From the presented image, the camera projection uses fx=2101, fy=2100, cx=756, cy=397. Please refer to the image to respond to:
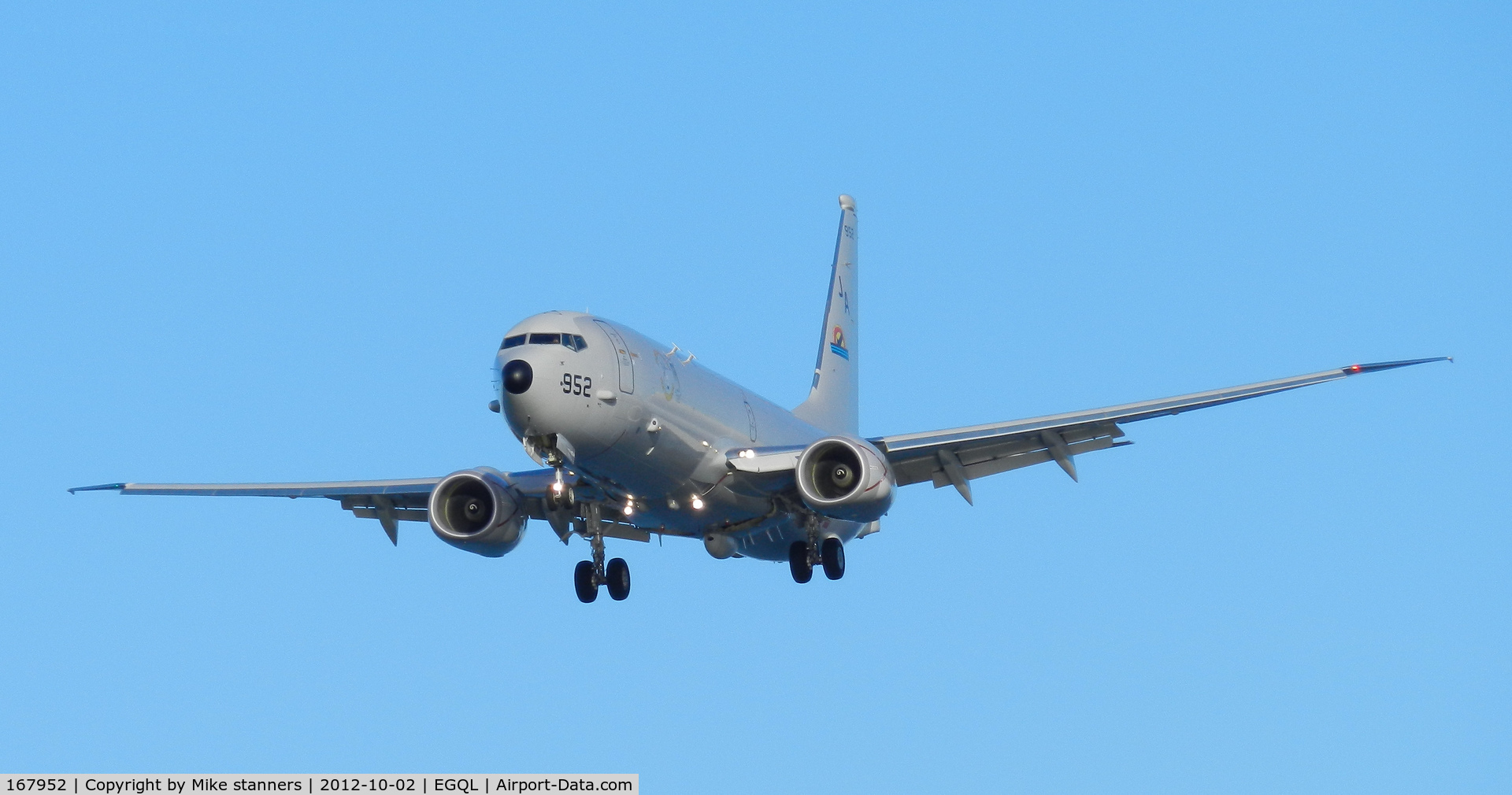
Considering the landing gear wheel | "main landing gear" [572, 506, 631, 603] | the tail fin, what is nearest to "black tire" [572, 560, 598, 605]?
"main landing gear" [572, 506, 631, 603]

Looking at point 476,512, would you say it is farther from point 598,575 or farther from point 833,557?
point 833,557

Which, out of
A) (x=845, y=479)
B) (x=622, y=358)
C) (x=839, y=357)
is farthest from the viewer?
(x=839, y=357)

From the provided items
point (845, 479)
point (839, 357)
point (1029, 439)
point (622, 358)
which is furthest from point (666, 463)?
point (839, 357)

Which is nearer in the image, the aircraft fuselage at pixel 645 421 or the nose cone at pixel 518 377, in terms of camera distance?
the nose cone at pixel 518 377

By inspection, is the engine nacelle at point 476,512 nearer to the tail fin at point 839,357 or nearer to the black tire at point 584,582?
the black tire at point 584,582

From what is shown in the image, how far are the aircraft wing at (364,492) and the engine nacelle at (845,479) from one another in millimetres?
5722

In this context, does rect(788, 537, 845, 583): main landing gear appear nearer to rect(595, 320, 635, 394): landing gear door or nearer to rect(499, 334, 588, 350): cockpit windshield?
rect(595, 320, 635, 394): landing gear door

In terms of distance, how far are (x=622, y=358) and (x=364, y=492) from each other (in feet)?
29.8

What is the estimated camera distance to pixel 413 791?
34.0 meters

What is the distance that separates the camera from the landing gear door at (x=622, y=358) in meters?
37.3

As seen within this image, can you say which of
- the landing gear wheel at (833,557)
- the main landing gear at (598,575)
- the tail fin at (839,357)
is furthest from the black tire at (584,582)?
the tail fin at (839,357)

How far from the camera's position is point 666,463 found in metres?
38.7

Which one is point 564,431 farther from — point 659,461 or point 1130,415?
point 1130,415

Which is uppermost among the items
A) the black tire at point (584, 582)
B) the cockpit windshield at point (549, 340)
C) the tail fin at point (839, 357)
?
the tail fin at point (839, 357)
